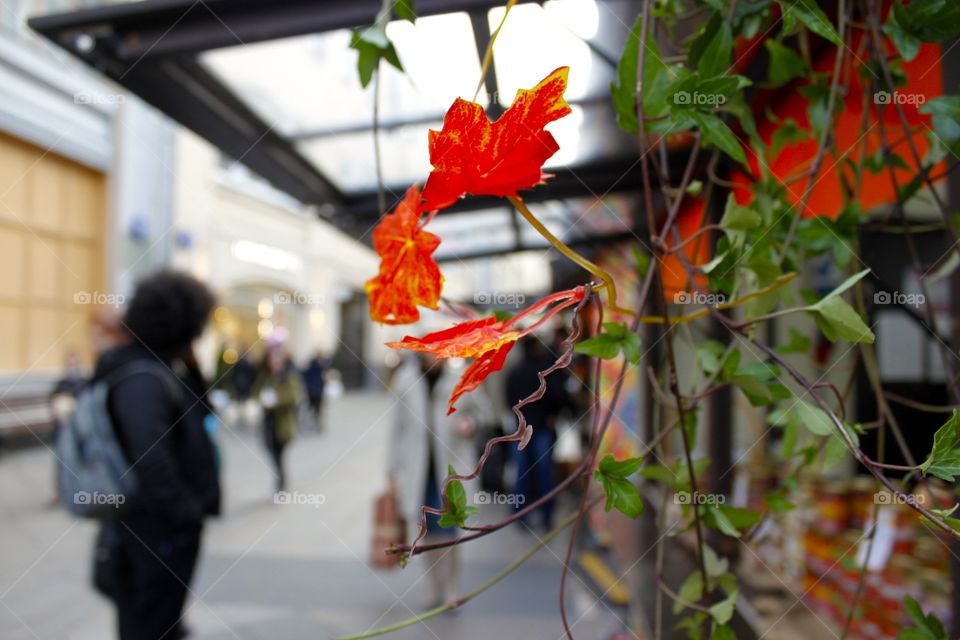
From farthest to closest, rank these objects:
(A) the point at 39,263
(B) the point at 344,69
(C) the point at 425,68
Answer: (A) the point at 39,263
(B) the point at 344,69
(C) the point at 425,68

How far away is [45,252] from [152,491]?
783cm

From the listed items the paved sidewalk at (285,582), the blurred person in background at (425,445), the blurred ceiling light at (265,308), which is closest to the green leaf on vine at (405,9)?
the paved sidewalk at (285,582)

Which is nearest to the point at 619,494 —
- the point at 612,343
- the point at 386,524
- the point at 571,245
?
the point at 612,343

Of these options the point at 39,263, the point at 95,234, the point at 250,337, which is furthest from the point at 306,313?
the point at 39,263

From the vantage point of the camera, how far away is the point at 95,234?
927cm

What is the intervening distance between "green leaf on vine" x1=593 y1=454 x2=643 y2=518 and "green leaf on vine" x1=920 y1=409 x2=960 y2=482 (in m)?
0.22

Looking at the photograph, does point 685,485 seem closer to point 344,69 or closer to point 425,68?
point 425,68

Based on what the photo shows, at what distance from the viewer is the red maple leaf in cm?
44

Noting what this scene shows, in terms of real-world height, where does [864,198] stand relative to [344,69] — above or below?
below

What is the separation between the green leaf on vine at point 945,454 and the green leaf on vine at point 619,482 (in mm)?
216

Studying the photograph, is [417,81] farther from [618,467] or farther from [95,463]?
[618,467]

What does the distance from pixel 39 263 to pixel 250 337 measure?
17.9ft

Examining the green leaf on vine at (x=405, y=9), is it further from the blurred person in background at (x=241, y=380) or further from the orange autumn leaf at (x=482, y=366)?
the blurred person in background at (x=241, y=380)

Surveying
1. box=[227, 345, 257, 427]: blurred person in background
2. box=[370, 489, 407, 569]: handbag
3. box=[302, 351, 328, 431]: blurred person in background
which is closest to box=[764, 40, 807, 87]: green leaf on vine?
box=[370, 489, 407, 569]: handbag
